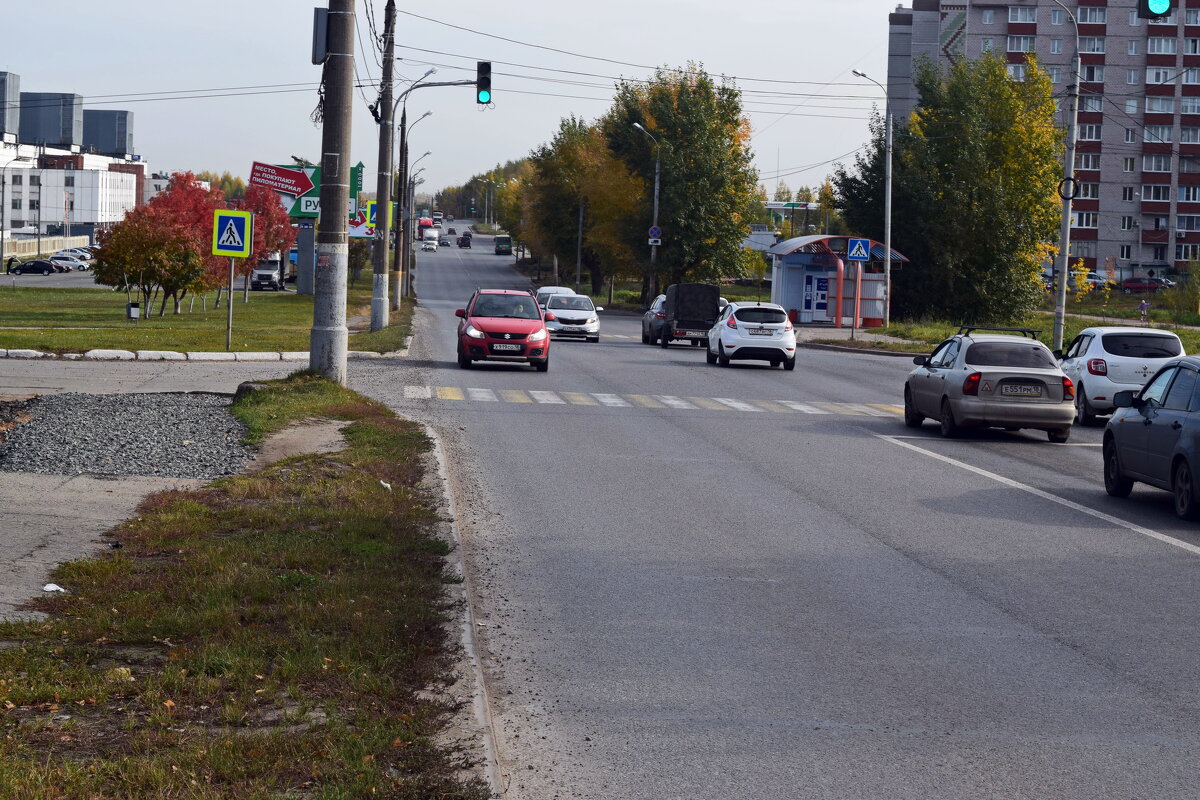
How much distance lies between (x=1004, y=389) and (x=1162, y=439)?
19.3 ft

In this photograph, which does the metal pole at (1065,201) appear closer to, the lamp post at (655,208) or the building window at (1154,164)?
the lamp post at (655,208)

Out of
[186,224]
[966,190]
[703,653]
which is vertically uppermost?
[966,190]

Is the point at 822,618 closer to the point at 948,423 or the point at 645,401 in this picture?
the point at 948,423

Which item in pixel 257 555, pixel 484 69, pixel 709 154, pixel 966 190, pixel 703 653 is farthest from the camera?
pixel 709 154

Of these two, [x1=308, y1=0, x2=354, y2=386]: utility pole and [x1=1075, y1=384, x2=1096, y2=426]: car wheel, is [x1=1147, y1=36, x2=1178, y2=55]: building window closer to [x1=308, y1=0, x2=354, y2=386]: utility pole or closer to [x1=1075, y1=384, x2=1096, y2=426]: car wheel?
[x1=1075, y1=384, x2=1096, y2=426]: car wheel

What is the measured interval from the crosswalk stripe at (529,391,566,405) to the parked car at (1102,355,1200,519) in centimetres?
986

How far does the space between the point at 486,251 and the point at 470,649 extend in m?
159

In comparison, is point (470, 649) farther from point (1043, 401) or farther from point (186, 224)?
point (186, 224)

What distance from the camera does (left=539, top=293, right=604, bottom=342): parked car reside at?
136ft

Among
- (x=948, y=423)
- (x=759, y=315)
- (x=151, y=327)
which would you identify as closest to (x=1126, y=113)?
(x=759, y=315)

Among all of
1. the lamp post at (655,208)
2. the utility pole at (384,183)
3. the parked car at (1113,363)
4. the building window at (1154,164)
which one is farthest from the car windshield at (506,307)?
the building window at (1154,164)

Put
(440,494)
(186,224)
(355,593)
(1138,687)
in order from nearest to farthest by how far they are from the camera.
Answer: (1138,687), (355,593), (440,494), (186,224)

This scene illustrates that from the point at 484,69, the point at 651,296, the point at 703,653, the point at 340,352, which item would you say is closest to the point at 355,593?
the point at 703,653

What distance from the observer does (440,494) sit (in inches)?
440
